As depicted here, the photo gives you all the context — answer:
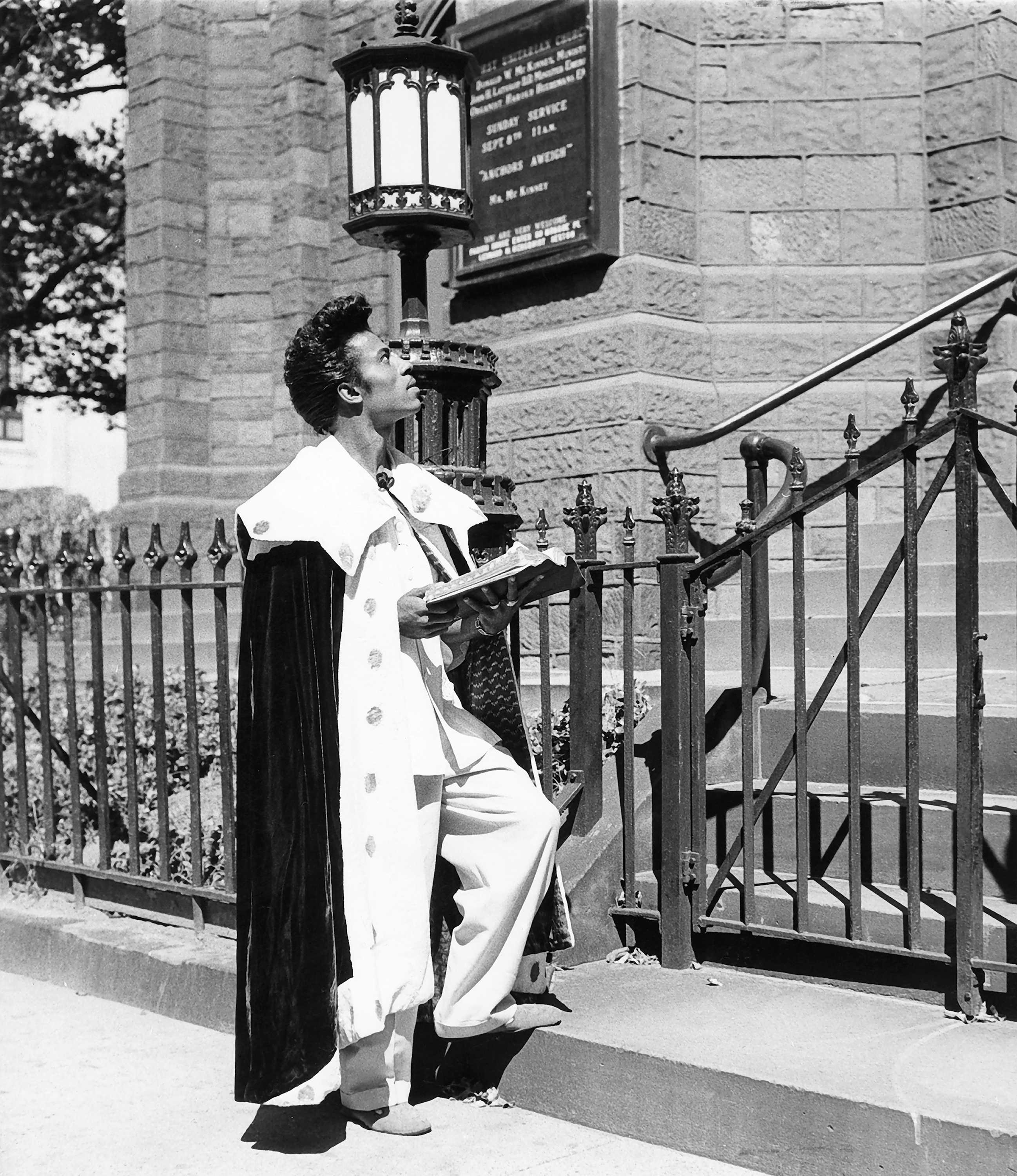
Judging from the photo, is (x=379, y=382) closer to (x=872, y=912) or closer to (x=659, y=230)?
(x=872, y=912)

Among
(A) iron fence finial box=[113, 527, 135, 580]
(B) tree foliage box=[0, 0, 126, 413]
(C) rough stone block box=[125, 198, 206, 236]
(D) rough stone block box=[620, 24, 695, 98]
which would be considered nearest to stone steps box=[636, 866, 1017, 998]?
(A) iron fence finial box=[113, 527, 135, 580]

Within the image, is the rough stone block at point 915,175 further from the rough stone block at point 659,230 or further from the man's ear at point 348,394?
the man's ear at point 348,394

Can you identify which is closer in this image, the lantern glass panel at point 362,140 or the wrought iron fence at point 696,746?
the wrought iron fence at point 696,746

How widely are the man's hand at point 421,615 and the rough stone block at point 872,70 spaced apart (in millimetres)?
5521

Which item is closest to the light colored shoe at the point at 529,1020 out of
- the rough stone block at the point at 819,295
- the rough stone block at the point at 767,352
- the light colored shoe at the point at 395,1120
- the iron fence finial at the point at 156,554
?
the light colored shoe at the point at 395,1120

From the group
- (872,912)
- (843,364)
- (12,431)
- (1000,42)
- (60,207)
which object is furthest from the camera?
(12,431)

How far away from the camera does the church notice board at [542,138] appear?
8094 mm

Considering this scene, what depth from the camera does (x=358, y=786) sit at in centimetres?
387

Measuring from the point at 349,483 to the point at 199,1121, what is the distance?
1.81 meters

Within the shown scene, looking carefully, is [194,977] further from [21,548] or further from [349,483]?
[21,548]

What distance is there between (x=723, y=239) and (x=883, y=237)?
88cm

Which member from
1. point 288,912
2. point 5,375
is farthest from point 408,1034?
point 5,375

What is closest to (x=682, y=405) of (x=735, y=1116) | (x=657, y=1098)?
(x=657, y=1098)

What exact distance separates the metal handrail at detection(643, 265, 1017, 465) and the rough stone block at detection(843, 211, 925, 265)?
2.39 ft
